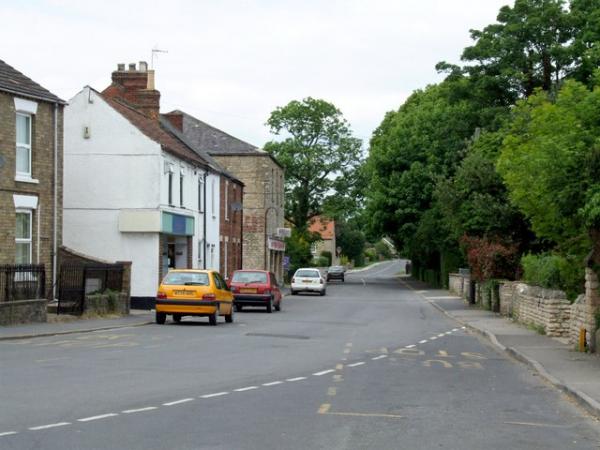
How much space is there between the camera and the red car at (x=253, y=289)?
3481cm

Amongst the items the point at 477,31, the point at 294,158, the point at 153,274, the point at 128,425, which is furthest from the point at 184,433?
the point at 294,158

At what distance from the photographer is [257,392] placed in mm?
12305

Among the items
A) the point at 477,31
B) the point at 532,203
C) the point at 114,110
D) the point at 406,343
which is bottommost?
the point at 406,343

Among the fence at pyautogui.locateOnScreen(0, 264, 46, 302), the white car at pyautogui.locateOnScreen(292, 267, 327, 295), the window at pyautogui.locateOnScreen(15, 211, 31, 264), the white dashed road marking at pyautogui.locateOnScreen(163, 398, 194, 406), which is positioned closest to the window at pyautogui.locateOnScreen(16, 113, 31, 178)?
the window at pyautogui.locateOnScreen(15, 211, 31, 264)

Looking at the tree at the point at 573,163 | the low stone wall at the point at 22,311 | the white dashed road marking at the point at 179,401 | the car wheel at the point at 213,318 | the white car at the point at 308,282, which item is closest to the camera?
the white dashed road marking at the point at 179,401

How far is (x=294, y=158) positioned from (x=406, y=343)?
196 feet

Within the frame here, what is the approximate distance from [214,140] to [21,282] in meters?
40.5

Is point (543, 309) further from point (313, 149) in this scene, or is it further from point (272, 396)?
point (313, 149)

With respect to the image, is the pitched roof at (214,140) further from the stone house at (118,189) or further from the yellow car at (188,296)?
the yellow car at (188,296)

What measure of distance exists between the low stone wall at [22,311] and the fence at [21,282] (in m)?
0.32

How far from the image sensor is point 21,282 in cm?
2431

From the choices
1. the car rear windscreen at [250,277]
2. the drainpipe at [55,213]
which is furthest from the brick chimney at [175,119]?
the drainpipe at [55,213]

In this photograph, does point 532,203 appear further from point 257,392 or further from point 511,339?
point 257,392

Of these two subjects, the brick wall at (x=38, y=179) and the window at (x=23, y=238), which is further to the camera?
the window at (x=23, y=238)
